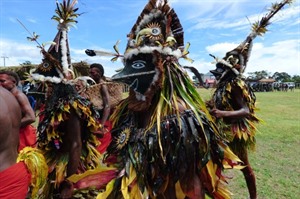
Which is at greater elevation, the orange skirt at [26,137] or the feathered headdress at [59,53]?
the feathered headdress at [59,53]

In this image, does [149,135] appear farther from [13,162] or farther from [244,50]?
→ [244,50]

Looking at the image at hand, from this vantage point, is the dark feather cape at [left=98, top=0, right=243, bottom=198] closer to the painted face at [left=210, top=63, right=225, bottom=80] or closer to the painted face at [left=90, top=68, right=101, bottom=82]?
the painted face at [left=210, top=63, right=225, bottom=80]

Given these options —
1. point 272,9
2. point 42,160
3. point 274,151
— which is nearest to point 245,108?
point 272,9

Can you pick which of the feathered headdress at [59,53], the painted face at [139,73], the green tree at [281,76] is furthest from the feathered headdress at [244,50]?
the green tree at [281,76]

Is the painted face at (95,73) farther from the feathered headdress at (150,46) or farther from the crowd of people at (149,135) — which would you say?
the feathered headdress at (150,46)

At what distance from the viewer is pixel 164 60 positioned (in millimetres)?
2377

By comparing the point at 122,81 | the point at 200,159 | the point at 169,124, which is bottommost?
the point at 200,159

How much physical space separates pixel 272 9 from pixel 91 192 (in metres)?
3.18

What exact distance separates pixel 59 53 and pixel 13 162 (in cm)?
113

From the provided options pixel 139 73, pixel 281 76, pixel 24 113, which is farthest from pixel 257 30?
pixel 281 76

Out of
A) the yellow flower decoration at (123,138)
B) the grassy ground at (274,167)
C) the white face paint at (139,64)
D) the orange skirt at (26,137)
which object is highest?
the white face paint at (139,64)

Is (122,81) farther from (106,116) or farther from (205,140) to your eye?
(106,116)

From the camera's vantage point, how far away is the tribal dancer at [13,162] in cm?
264

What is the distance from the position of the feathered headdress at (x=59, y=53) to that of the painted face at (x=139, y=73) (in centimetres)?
108
